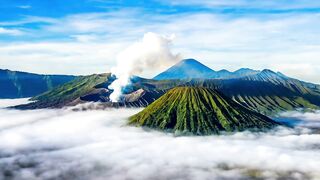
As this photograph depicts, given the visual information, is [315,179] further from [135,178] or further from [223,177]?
[135,178]

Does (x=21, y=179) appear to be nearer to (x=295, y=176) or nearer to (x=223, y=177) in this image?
(x=223, y=177)

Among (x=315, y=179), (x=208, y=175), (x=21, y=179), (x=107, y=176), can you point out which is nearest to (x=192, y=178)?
(x=208, y=175)

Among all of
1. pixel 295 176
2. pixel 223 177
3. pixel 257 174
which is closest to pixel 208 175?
pixel 223 177

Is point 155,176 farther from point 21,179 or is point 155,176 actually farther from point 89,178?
point 21,179

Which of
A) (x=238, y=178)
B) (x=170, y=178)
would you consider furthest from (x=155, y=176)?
(x=238, y=178)

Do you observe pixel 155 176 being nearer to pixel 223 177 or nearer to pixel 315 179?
pixel 223 177
